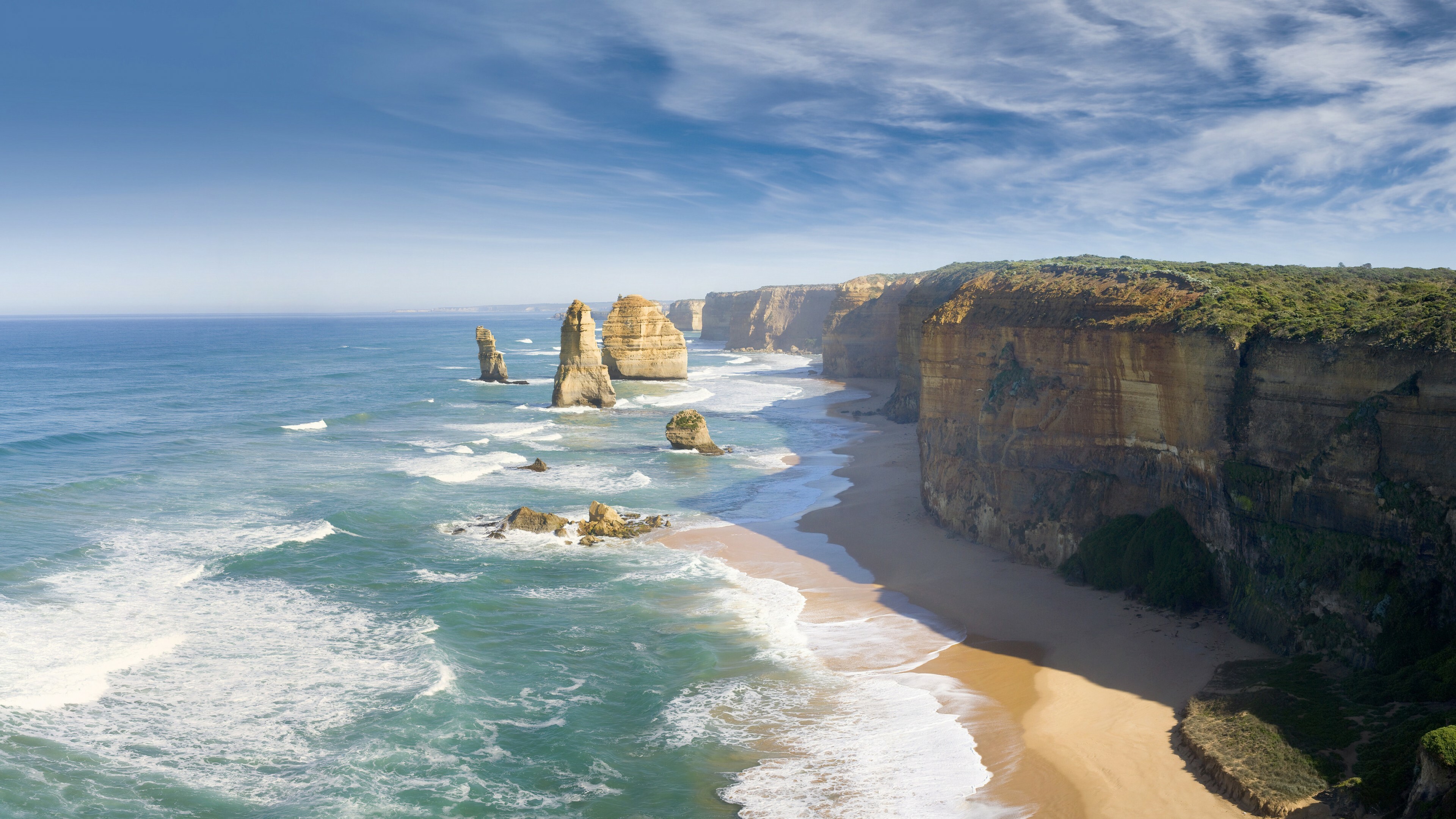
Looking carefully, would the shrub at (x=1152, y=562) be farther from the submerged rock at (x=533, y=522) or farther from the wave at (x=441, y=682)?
the submerged rock at (x=533, y=522)

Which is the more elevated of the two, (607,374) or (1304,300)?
(1304,300)

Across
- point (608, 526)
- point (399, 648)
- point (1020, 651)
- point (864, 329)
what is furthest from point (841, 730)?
point (864, 329)

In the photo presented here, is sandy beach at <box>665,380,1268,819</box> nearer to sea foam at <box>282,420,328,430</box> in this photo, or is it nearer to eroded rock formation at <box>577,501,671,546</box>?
eroded rock formation at <box>577,501,671,546</box>

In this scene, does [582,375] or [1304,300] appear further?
[582,375]

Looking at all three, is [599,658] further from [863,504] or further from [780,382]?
[780,382]

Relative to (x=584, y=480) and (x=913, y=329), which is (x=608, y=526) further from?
(x=913, y=329)

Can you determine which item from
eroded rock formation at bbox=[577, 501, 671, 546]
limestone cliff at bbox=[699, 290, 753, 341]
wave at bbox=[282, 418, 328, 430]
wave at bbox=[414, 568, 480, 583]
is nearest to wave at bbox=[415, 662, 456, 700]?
wave at bbox=[414, 568, 480, 583]

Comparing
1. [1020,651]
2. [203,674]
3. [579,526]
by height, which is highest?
[579,526]
